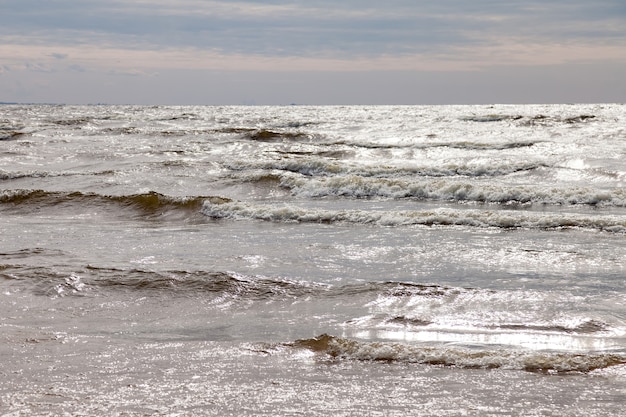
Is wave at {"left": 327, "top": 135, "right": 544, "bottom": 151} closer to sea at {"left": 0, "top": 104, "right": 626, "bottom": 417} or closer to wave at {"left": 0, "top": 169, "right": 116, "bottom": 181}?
sea at {"left": 0, "top": 104, "right": 626, "bottom": 417}

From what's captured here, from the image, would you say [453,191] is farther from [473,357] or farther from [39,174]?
[39,174]

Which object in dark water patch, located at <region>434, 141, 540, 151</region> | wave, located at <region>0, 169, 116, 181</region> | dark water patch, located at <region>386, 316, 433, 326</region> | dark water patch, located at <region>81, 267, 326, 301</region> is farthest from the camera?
dark water patch, located at <region>434, 141, 540, 151</region>

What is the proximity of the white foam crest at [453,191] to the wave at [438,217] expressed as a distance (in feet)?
7.57

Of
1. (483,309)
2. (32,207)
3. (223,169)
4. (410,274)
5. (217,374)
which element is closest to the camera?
(217,374)

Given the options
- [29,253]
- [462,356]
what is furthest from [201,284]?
[462,356]

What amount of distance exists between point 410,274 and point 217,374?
399 centimetres

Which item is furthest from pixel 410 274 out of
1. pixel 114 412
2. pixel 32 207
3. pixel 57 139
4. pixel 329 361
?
pixel 57 139

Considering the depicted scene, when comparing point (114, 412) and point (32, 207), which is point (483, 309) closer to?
point (114, 412)

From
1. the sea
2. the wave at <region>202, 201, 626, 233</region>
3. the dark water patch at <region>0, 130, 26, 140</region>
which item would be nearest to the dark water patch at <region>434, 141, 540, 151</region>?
the sea

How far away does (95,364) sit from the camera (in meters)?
5.94

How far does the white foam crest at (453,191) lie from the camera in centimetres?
1555

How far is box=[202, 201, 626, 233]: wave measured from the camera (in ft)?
40.9

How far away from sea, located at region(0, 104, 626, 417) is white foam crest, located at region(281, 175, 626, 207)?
0.05 meters

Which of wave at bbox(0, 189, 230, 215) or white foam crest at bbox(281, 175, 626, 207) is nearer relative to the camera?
white foam crest at bbox(281, 175, 626, 207)
